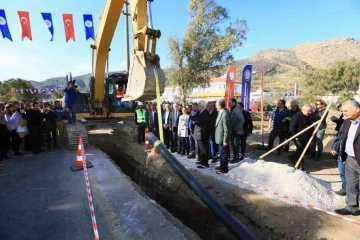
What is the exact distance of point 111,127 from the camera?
396 inches

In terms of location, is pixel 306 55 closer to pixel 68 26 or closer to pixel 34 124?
pixel 68 26

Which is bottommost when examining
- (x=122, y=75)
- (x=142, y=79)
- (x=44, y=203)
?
(x=44, y=203)

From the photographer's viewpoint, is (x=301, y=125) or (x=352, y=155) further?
(x=301, y=125)

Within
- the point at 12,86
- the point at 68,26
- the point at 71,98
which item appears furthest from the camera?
the point at 12,86

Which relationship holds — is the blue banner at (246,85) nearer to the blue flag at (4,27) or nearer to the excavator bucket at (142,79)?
the excavator bucket at (142,79)

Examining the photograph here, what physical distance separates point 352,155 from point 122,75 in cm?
893

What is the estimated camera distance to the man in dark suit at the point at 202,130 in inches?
247

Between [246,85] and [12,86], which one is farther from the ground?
[12,86]

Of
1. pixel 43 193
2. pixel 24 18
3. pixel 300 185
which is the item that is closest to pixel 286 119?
pixel 300 185

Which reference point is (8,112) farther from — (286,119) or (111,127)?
(286,119)

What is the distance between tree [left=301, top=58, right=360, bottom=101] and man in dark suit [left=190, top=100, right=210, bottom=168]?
82.0ft

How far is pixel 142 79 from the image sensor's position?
4301mm

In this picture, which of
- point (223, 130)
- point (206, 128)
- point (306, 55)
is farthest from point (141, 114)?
point (306, 55)

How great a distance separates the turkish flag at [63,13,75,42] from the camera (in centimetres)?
1149
